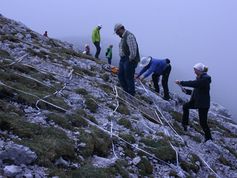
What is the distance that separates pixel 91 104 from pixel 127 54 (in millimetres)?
3822

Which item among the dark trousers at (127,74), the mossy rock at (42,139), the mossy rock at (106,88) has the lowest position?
the mossy rock at (42,139)

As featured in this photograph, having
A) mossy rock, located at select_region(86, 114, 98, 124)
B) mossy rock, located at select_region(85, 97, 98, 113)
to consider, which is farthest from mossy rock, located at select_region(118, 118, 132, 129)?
mossy rock, located at select_region(86, 114, 98, 124)

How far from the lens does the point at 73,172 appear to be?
864cm

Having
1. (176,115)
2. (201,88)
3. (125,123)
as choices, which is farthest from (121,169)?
(176,115)

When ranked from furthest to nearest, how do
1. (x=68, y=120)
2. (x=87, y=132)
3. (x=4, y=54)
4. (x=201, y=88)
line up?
(x=4, y=54) < (x=201, y=88) < (x=68, y=120) < (x=87, y=132)

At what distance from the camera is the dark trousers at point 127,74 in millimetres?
17344

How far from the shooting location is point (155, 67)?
20.5 meters

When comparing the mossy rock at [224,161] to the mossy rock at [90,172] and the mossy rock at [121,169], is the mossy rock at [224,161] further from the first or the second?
the mossy rock at [90,172]

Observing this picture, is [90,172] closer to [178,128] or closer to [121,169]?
[121,169]

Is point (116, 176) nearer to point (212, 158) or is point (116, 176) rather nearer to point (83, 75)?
point (212, 158)

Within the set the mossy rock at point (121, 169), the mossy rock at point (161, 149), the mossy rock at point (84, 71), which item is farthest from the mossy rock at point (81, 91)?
the mossy rock at point (121, 169)

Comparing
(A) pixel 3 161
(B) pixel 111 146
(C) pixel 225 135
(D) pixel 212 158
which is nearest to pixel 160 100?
(C) pixel 225 135

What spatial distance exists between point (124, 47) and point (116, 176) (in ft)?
28.6

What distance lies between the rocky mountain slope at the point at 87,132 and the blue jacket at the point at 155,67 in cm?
130
